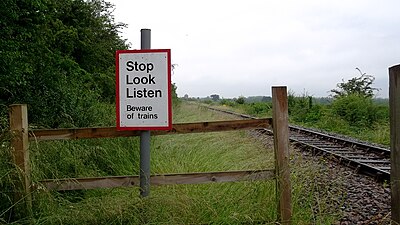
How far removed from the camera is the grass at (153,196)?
3982 millimetres

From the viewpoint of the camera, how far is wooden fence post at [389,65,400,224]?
3607 mm

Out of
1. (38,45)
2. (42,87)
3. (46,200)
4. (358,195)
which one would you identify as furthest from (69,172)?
(38,45)

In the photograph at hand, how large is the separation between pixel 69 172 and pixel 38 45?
280 inches

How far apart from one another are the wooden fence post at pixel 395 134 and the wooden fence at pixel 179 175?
934 mm

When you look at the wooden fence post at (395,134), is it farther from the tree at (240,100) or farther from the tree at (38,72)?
the tree at (240,100)

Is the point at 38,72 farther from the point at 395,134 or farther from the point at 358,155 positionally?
the point at 395,134

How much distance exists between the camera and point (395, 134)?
3674 mm

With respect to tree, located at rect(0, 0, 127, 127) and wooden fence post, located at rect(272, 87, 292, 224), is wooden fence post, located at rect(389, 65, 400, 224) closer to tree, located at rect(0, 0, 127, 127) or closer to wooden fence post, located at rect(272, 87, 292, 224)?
wooden fence post, located at rect(272, 87, 292, 224)

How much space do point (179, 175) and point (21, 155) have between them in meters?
1.54

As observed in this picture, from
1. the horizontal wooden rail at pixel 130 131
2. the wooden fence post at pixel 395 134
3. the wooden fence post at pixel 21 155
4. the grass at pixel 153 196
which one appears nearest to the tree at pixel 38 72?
the grass at pixel 153 196

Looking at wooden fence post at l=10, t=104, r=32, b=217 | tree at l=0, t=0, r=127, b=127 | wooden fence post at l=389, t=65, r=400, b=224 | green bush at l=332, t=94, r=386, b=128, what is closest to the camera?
wooden fence post at l=389, t=65, r=400, b=224

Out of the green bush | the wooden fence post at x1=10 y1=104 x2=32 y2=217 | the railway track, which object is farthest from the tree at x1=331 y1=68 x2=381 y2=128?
the wooden fence post at x1=10 y1=104 x2=32 y2=217

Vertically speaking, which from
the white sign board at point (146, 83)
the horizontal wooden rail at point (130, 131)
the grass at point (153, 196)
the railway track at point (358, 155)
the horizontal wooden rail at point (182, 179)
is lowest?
the railway track at point (358, 155)

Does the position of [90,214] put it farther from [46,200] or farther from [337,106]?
[337,106]
